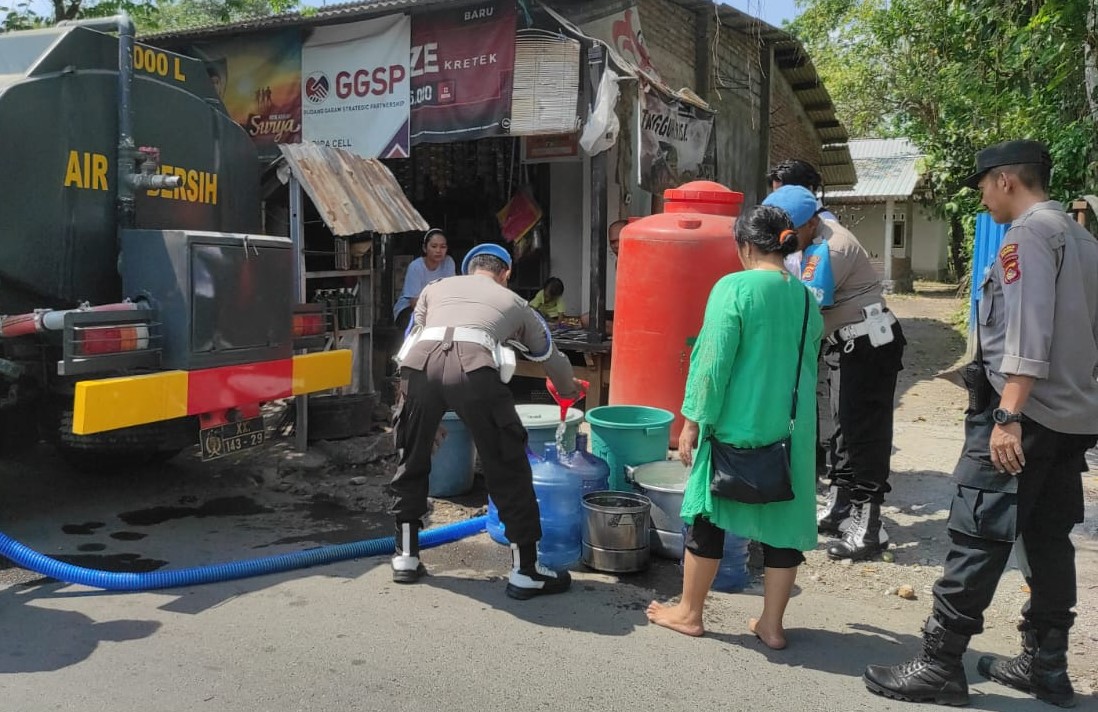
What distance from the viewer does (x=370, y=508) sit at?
5676 millimetres

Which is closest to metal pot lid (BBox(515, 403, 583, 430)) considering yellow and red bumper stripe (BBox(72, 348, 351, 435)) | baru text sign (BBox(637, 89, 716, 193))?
yellow and red bumper stripe (BBox(72, 348, 351, 435))

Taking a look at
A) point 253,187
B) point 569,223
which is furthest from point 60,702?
point 569,223

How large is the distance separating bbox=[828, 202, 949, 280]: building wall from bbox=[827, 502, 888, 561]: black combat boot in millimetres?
25291

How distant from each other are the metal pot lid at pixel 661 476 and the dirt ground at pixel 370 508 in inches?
16.5

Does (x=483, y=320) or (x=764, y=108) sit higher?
(x=764, y=108)

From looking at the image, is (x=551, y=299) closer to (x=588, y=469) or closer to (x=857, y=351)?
(x=588, y=469)

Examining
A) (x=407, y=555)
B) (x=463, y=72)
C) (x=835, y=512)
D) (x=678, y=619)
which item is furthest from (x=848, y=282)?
(x=463, y=72)

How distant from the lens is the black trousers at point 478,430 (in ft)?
13.2

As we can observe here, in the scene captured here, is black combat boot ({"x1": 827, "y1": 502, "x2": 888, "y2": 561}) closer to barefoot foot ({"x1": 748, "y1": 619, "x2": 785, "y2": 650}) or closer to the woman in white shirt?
barefoot foot ({"x1": 748, "y1": 619, "x2": 785, "y2": 650})

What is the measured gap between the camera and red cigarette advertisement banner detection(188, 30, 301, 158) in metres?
9.59

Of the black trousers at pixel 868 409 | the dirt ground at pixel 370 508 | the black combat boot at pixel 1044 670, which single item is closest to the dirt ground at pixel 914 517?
the dirt ground at pixel 370 508

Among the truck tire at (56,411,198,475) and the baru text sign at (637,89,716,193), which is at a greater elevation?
the baru text sign at (637,89,716,193)

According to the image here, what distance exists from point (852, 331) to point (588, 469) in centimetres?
156

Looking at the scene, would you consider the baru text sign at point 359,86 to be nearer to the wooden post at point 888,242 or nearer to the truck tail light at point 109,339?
the truck tail light at point 109,339
